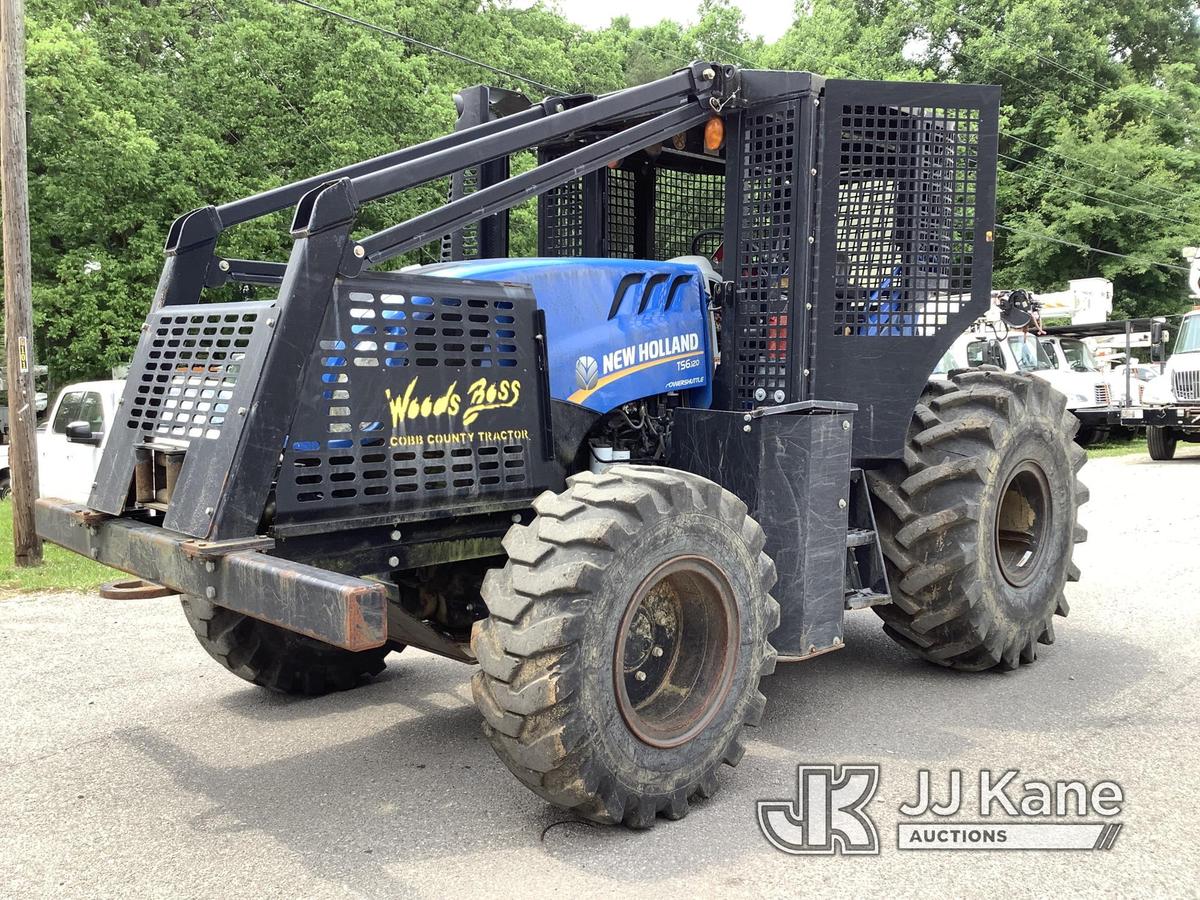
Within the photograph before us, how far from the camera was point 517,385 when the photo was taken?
4555mm

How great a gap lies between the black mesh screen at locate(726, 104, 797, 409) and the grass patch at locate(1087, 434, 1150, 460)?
17.8 metres

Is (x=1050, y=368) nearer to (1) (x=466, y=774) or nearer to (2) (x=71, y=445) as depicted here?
(2) (x=71, y=445)

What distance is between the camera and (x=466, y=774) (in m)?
4.62

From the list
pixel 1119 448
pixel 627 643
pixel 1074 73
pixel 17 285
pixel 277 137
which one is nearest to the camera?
pixel 627 643

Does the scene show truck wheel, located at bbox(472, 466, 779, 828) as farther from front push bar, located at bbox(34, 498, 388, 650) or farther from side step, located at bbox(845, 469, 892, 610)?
side step, located at bbox(845, 469, 892, 610)

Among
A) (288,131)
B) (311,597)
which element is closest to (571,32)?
(288,131)

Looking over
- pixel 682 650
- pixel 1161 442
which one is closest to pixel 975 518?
pixel 682 650

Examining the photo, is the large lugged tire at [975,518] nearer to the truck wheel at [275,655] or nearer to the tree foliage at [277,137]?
the truck wheel at [275,655]

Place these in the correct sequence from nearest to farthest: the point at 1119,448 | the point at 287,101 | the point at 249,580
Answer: the point at 249,580 < the point at 287,101 < the point at 1119,448

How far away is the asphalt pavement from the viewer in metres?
3.70

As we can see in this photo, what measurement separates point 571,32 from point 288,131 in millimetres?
15996

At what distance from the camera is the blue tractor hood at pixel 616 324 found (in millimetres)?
4789

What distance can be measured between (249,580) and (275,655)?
2.08 meters

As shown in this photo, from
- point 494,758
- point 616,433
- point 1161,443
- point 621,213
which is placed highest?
point 621,213
